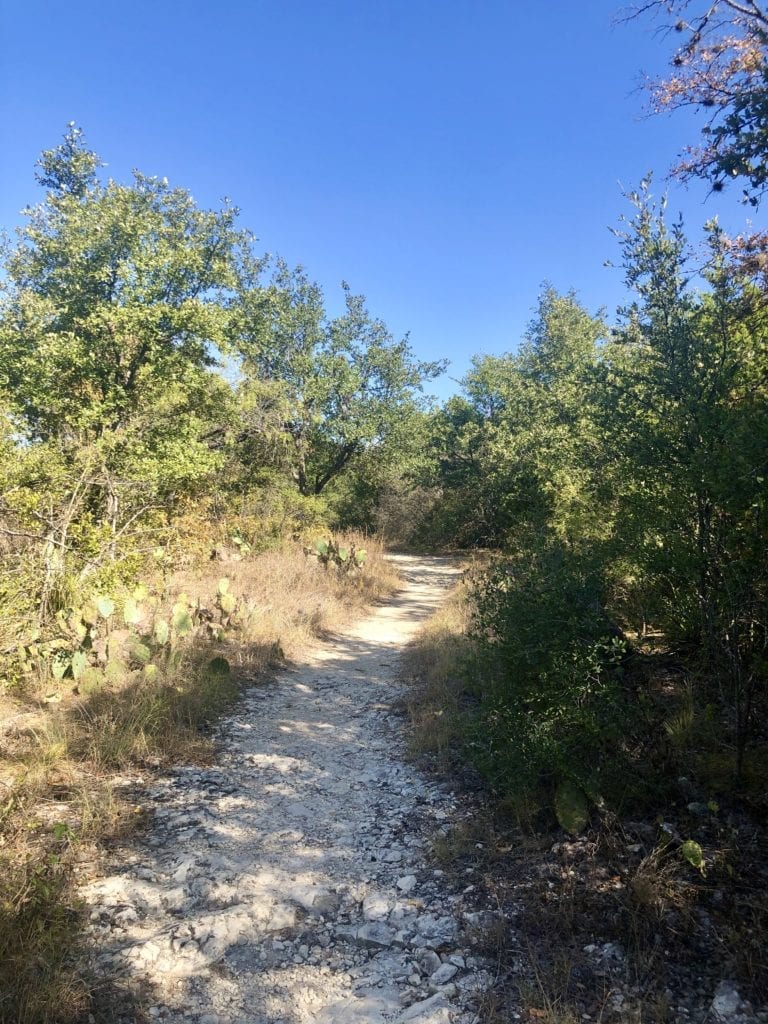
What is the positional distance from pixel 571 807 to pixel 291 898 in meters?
1.63

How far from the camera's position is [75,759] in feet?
13.4

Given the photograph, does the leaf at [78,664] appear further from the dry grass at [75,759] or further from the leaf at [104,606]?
the leaf at [104,606]

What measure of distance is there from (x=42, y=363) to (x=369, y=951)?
9.40 metres

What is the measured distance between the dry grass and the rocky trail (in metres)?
0.21

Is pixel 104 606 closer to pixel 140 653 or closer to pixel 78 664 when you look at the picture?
pixel 140 653

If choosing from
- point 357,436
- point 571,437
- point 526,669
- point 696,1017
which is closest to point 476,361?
point 357,436

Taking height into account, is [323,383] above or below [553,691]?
above

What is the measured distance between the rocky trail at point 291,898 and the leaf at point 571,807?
28.3 inches

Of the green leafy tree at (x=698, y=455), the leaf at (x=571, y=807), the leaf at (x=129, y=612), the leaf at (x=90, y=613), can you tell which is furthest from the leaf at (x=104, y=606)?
the green leafy tree at (x=698, y=455)

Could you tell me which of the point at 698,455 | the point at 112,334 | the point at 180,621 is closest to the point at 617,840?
the point at 698,455

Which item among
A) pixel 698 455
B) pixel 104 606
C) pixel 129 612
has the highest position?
pixel 698 455

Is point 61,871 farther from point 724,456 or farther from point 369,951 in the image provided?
point 724,456

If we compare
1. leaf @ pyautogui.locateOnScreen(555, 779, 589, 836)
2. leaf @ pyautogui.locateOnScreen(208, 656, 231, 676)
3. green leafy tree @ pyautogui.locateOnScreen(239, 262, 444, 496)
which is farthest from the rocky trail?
green leafy tree @ pyautogui.locateOnScreen(239, 262, 444, 496)

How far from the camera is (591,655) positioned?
3066 millimetres
